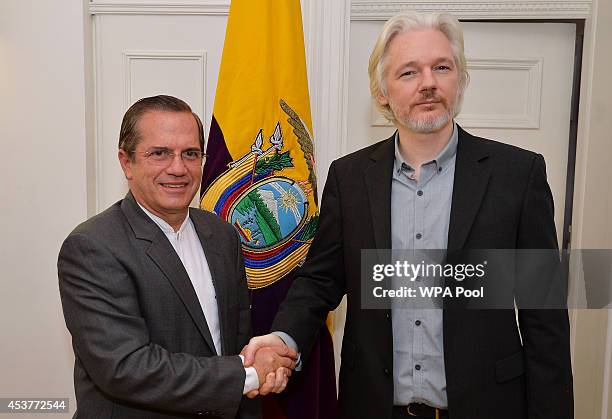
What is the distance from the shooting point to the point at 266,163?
6.81 ft

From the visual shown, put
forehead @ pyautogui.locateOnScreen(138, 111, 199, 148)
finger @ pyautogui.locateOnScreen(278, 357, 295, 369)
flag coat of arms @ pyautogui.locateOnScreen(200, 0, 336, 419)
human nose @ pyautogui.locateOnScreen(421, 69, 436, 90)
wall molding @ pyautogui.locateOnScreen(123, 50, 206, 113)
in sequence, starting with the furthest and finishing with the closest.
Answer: wall molding @ pyautogui.locateOnScreen(123, 50, 206, 113) → flag coat of arms @ pyautogui.locateOnScreen(200, 0, 336, 419) → finger @ pyautogui.locateOnScreen(278, 357, 295, 369) → human nose @ pyautogui.locateOnScreen(421, 69, 436, 90) → forehead @ pyautogui.locateOnScreen(138, 111, 199, 148)

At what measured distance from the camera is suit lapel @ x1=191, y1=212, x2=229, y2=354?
155 cm

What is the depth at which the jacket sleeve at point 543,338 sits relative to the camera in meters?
1.50

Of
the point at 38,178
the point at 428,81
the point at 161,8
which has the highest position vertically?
the point at 161,8

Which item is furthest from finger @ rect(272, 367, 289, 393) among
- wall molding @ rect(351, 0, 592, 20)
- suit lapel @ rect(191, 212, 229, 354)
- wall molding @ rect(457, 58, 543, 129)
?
wall molding @ rect(351, 0, 592, 20)

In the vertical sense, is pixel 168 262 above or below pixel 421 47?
below

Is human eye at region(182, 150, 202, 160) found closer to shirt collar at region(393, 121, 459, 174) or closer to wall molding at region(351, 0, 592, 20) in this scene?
shirt collar at region(393, 121, 459, 174)

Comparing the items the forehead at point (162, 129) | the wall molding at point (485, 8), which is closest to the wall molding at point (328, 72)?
the wall molding at point (485, 8)

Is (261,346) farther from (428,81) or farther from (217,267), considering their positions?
(428,81)

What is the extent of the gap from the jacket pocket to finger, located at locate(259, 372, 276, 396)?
616 mm

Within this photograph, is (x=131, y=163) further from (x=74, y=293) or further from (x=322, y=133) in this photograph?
(x=322, y=133)

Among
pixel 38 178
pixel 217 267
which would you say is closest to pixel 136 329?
pixel 217 267

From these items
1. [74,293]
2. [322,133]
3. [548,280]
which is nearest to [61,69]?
[322,133]
